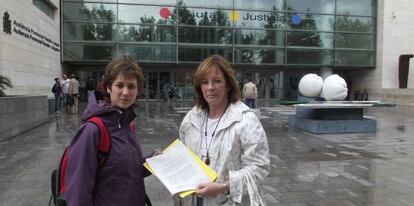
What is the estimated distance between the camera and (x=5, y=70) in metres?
15.0

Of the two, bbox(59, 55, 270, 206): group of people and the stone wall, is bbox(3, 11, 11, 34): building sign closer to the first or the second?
the stone wall

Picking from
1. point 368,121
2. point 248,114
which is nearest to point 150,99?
point 368,121

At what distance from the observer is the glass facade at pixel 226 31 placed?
27109 mm

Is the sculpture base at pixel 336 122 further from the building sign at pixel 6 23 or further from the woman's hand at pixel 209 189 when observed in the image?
the building sign at pixel 6 23

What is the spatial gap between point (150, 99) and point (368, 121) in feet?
68.0

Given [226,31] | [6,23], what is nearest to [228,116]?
[6,23]

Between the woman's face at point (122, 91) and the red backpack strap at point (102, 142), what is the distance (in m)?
0.21

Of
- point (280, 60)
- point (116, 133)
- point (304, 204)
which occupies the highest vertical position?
point (280, 60)

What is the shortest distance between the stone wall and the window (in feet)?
27.8

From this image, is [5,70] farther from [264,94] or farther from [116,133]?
[264,94]

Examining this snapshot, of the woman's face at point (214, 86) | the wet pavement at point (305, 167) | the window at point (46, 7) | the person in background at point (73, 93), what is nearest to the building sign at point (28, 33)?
the window at point (46, 7)

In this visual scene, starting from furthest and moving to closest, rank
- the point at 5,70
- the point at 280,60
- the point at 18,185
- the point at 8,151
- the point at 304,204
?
the point at 280,60, the point at 5,70, the point at 8,151, the point at 18,185, the point at 304,204

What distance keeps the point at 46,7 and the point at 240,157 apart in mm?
23541

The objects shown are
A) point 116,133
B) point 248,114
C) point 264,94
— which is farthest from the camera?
point 264,94
